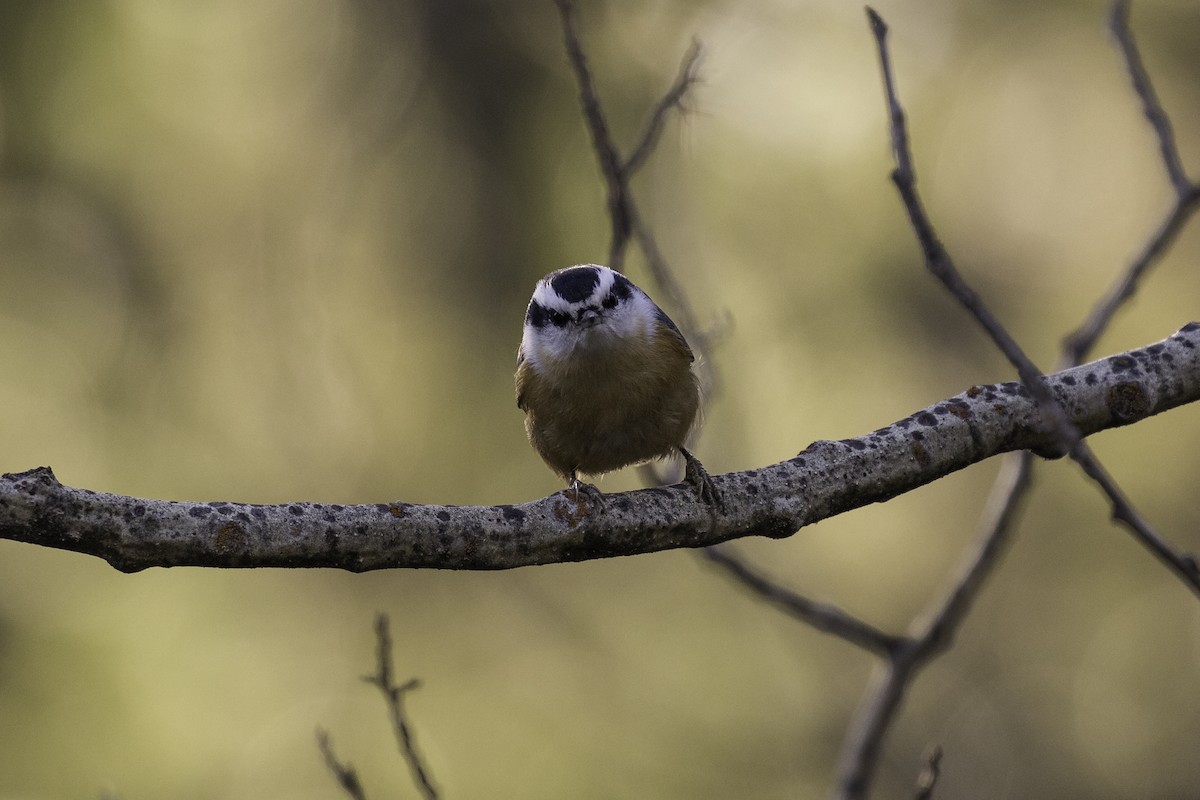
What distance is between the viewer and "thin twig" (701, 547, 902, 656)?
2.95 meters

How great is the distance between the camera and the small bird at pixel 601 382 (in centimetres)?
325

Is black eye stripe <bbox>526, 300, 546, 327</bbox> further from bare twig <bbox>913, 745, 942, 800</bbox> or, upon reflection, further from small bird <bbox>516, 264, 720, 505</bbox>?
bare twig <bbox>913, 745, 942, 800</bbox>

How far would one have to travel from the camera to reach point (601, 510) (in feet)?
7.22

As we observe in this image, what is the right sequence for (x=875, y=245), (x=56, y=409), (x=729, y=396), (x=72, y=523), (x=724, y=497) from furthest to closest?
(x=875, y=245) → (x=56, y=409) → (x=729, y=396) → (x=724, y=497) → (x=72, y=523)

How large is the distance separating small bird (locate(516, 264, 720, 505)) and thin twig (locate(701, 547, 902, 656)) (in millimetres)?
321

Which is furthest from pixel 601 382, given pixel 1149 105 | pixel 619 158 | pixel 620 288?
pixel 1149 105

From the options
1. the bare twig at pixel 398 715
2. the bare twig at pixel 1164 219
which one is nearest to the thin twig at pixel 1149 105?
the bare twig at pixel 1164 219

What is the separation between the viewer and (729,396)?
5.25 m

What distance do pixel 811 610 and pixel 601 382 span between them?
0.84 meters

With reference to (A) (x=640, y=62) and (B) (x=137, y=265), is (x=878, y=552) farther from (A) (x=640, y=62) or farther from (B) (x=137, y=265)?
(B) (x=137, y=265)

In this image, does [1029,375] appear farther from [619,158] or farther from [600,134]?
[619,158]

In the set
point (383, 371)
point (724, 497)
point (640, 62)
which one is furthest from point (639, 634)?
point (724, 497)

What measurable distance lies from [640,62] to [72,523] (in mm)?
4465

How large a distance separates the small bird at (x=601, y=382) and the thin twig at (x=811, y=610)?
0.32 meters
